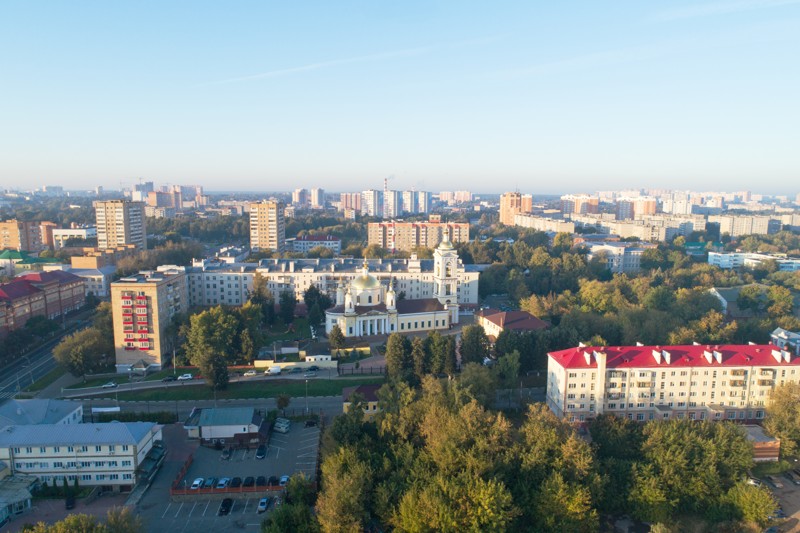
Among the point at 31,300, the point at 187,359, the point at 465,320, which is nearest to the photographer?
the point at 187,359

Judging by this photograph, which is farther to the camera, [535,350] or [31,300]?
[31,300]

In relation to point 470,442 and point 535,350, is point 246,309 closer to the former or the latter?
point 535,350

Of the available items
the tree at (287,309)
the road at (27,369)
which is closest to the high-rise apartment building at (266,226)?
the tree at (287,309)

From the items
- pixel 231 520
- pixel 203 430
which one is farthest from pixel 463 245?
pixel 231 520

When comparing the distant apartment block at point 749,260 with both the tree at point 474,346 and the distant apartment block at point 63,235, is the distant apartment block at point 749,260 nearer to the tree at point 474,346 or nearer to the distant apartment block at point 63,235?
the tree at point 474,346

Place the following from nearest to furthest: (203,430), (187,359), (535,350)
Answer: (203,430)
(535,350)
(187,359)

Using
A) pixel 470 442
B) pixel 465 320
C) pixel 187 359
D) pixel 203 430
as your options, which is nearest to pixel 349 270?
pixel 465 320

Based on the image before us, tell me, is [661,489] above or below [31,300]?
below

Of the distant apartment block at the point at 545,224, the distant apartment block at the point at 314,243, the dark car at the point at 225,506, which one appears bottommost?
the dark car at the point at 225,506
